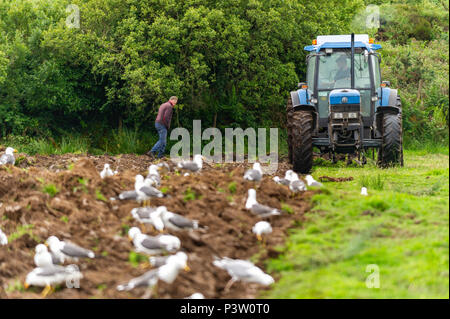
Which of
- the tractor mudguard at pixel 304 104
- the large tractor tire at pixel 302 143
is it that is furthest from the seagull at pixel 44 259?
the tractor mudguard at pixel 304 104

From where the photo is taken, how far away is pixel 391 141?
50.5 ft

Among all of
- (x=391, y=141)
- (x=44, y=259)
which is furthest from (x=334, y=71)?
(x=44, y=259)

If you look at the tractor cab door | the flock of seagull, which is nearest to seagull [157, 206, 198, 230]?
the flock of seagull

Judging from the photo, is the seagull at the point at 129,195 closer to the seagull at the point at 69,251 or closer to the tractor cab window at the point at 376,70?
the seagull at the point at 69,251

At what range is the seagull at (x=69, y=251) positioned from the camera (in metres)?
7.92

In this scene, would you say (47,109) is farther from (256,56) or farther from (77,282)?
(77,282)

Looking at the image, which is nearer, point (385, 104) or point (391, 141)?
point (391, 141)

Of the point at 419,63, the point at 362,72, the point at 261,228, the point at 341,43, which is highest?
the point at 341,43

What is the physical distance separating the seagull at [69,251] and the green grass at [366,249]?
2193 mm

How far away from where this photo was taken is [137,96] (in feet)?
73.1

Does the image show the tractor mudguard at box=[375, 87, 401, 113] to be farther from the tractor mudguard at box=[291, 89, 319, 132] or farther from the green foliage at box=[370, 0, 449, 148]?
the tractor mudguard at box=[291, 89, 319, 132]

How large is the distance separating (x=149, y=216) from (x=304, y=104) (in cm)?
807

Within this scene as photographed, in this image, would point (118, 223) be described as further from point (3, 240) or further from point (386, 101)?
point (386, 101)

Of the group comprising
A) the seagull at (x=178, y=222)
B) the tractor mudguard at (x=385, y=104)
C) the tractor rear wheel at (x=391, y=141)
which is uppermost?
the tractor mudguard at (x=385, y=104)
